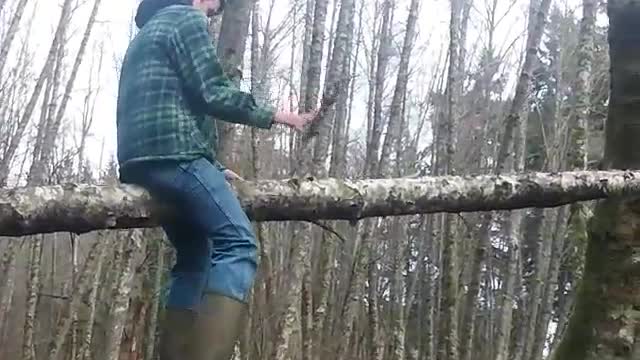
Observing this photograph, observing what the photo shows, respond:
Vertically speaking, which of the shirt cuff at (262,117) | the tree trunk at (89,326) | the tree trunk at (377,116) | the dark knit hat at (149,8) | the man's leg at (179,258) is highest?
the tree trunk at (377,116)

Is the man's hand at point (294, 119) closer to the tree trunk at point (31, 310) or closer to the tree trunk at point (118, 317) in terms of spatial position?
the tree trunk at point (118, 317)

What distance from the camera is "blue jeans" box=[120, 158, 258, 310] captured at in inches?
102

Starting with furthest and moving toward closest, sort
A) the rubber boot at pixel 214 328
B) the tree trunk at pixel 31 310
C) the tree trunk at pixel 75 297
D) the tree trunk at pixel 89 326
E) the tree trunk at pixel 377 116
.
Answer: the tree trunk at pixel 377 116, the tree trunk at pixel 75 297, the tree trunk at pixel 89 326, the tree trunk at pixel 31 310, the rubber boot at pixel 214 328

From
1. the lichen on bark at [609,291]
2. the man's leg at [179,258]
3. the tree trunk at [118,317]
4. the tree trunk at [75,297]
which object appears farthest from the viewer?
the tree trunk at [75,297]

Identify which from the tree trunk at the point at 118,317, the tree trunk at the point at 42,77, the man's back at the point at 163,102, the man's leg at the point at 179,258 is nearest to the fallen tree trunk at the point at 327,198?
the man's leg at the point at 179,258

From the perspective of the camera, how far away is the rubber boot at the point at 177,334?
2611 millimetres

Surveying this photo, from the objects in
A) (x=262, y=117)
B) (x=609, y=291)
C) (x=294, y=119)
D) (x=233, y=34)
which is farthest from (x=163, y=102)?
(x=609, y=291)

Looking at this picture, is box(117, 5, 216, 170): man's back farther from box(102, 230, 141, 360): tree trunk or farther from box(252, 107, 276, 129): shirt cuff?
box(102, 230, 141, 360): tree trunk

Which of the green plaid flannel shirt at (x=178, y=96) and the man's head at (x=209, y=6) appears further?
the man's head at (x=209, y=6)

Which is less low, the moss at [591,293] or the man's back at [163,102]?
the man's back at [163,102]

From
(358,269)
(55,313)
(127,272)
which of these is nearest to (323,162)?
(127,272)

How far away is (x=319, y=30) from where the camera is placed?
741 centimetres

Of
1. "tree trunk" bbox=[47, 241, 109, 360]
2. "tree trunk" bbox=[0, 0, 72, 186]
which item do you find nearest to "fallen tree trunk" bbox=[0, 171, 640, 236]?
"tree trunk" bbox=[47, 241, 109, 360]

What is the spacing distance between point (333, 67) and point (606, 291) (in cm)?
386
